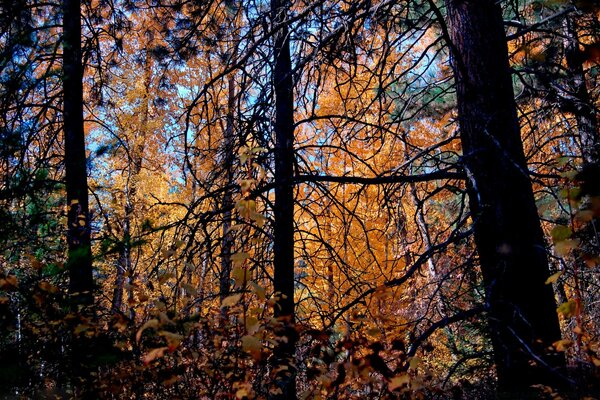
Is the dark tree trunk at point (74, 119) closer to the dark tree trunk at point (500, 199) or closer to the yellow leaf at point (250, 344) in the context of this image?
the yellow leaf at point (250, 344)

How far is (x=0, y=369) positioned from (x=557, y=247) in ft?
6.69

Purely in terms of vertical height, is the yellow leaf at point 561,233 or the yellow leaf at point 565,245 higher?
the yellow leaf at point 561,233

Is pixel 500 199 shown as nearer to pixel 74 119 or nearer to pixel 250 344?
pixel 250 344

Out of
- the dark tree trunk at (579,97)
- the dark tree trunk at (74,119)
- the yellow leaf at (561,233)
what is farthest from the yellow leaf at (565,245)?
the dark tree trunk at (74,119)

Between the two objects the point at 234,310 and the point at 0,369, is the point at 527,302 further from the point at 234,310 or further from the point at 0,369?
the point at 0,369

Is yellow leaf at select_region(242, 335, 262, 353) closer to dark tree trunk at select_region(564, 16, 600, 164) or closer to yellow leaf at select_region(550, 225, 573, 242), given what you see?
yellow leaf at select_region(550, 225, 573, 242)

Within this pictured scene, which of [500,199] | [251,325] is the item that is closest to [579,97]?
[500,199]

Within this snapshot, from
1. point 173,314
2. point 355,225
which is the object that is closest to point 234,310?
point 173,314

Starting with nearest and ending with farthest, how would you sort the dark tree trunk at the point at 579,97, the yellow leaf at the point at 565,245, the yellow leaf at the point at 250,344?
the yellow leaf at the point at 565,245 < the yellow leaf at the point at 250,344 < the dark tree trunk at the point at 579,97

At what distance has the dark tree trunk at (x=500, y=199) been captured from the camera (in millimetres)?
2834

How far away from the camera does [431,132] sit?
13.4 m

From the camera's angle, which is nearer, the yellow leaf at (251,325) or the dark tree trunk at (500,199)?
the yellow leaf at (251,325)

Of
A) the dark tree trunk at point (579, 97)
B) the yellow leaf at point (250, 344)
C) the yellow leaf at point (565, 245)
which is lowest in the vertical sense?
the yellow leaf at point (250, 344)

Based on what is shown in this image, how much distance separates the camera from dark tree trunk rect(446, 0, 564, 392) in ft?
9.30
